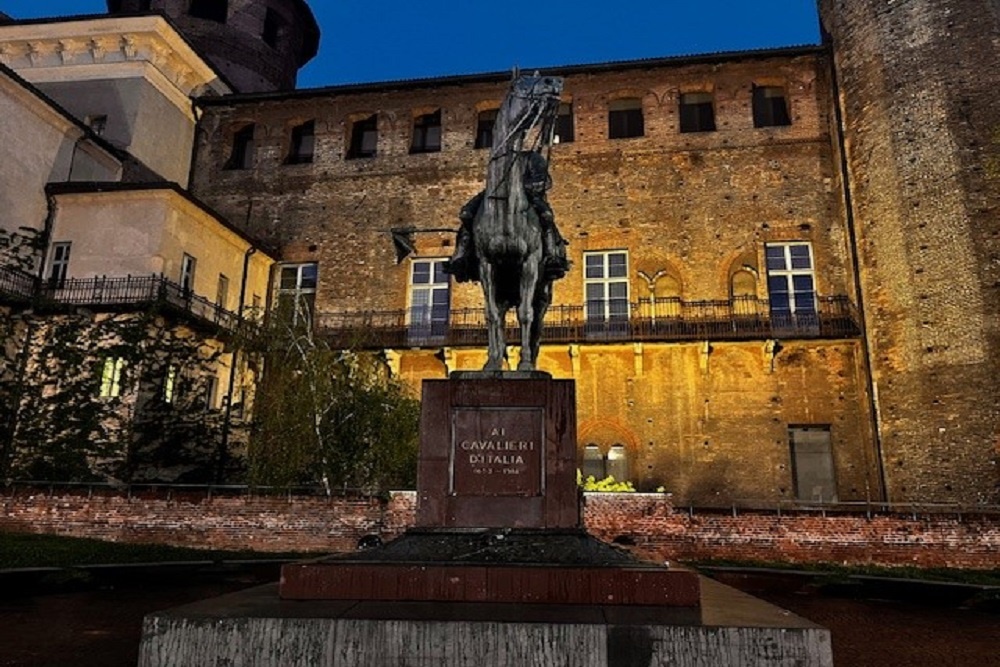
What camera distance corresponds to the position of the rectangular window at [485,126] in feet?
86.2

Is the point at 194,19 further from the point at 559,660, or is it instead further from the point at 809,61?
the point at 559,660

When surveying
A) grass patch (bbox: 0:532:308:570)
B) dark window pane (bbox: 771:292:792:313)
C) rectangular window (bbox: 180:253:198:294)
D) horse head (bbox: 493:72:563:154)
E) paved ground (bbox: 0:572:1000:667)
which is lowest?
paved ground (bbox: 0:572:1000:667)

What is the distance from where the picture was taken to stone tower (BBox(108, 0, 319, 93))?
35.0 m

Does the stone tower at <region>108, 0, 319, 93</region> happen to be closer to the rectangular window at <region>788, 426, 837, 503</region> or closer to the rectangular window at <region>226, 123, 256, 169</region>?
the rectangular window at <region>226, 123, 256, 169</region>

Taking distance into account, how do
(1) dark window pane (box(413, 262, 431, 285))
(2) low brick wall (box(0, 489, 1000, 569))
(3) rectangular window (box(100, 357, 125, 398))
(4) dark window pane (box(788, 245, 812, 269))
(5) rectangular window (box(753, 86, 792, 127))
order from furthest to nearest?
(1) dark window pane (box(413, 262, 431, 285))
(5) rectangular window (box(753, 86, 792, 127))
(4) dark window pane (box(788, 245, 812, 269))
(3) rectangular window (box(100, 357, 125, 398))
(2) low brick wall (box(0, 489, 1000, 569))

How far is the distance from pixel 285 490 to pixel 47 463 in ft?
21.9

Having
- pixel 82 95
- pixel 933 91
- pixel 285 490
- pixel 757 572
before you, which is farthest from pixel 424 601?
pixel 82 95

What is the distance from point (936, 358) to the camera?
731 inches

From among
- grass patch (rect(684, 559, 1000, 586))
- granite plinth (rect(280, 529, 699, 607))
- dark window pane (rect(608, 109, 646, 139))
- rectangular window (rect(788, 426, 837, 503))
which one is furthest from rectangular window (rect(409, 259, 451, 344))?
granite plinth (rect(280, 529, 699, 607))

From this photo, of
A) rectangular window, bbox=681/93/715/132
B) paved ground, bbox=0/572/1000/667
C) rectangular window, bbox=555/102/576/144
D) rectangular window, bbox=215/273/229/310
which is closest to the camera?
paved ground, bbox=0/572/1000/667

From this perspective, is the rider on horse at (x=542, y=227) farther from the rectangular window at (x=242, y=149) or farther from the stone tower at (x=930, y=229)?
the rectangular window at (x=242, y=149)

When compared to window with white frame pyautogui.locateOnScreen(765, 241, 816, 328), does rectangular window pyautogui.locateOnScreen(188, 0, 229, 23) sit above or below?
above

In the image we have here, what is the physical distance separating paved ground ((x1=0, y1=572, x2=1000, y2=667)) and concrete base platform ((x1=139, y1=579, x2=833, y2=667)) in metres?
1.54

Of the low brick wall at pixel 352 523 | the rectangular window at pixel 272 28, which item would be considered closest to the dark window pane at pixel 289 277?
Answer: the low brick wall at pixel 352 523
